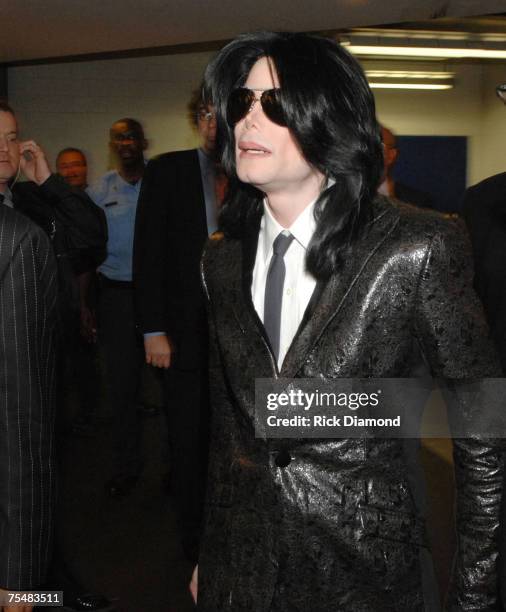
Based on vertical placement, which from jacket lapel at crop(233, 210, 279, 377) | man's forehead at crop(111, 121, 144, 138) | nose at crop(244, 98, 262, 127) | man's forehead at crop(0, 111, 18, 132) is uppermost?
man's forehead at crop(111, 121, 144, 138)

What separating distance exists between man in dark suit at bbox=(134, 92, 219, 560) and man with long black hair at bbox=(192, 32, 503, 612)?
5.98ft

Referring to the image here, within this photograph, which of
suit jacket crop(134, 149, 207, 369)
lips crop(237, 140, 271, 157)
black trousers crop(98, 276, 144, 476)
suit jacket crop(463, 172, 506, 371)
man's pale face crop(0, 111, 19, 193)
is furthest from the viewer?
black trousers crop(98, 276, 144, 476)

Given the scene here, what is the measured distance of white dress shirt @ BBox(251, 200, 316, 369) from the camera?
1.63m

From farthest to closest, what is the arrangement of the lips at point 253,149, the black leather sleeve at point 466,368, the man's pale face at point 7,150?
the man's pale face at point 7,150, the lips at point 253,149, the black leather sleeve at point 466,368

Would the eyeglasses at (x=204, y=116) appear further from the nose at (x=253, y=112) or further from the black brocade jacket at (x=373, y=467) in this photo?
the black brocade jacket at (x=373, y=467)

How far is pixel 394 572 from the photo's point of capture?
1.57 m

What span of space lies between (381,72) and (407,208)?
18.9 feet

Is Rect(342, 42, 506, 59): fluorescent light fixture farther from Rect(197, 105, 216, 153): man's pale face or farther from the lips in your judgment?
the lips

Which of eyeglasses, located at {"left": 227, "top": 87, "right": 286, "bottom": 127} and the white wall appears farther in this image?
the white wall

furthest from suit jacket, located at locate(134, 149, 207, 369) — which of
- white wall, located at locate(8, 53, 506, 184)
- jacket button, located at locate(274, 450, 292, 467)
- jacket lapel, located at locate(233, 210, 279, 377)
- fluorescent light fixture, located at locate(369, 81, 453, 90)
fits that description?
white wall, located at locate(8, 53, 506, 184)

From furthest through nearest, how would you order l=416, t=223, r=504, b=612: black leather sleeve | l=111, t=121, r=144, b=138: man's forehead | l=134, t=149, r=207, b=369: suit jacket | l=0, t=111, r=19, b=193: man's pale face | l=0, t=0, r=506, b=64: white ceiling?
l=0, t=0, r=506, b=64: white ceiling < l=111, t=121, r=144, b=138: man's forehead < l=134, t=149, r=207, b=369: suit jacket < l=0, t=111, r=19, b=193: man's pale face < l=416, t=223, r=504, b=612: black leather sleeve

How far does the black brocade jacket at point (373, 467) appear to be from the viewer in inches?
60.3

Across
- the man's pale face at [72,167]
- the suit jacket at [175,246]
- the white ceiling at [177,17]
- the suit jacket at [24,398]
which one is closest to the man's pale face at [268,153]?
the suit jacket at [24,398]

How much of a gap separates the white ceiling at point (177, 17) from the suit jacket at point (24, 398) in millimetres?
5119
